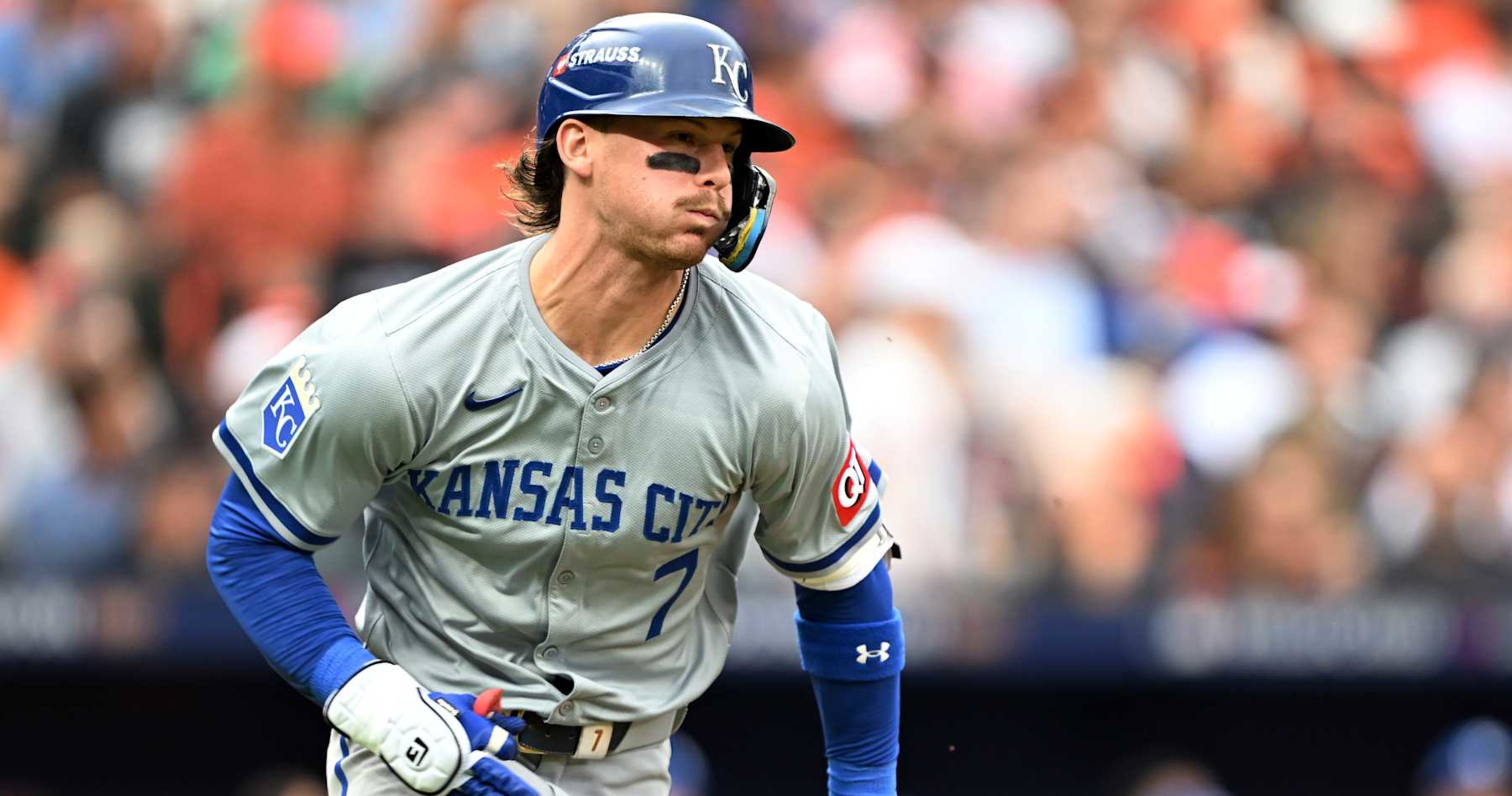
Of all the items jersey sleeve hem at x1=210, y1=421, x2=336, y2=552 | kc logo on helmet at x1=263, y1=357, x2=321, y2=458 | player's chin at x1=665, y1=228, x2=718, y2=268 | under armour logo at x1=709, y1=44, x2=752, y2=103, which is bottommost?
jersey sleeve hem at x1=210, y1=421, x2=336, y2=552

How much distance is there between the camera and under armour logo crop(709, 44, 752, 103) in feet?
9.26

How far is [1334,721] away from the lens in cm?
666

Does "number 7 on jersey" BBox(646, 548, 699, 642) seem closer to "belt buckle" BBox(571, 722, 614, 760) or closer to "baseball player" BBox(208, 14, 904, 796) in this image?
"baseball player" BBox(208, 14, 904, 796)

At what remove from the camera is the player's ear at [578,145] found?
2.86 m

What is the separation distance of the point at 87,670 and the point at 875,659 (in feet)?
13.1

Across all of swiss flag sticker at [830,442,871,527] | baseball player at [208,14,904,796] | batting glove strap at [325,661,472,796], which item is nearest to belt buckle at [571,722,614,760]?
baseball player at [208,14,904,796]

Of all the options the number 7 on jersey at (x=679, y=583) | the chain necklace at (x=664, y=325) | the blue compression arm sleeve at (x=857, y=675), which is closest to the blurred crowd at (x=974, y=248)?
the blue compression arm sleeve at (x=857, y=675)

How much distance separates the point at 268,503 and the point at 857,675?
962 millimetres

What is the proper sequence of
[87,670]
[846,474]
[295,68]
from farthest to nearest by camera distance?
1. [295,68]
2. [87,670]
3. [846,474]

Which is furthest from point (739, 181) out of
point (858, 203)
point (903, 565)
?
point (858, 203)

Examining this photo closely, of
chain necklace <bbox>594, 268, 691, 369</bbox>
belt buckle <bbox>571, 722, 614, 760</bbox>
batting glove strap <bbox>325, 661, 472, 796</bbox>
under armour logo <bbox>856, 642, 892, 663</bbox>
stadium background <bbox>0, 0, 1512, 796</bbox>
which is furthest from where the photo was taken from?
stadium background <bbox>0, 0, 1512, 796</bbox>

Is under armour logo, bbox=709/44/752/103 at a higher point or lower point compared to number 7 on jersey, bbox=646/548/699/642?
higher

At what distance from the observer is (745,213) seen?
2.94m

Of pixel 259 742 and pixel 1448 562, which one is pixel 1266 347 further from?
pixel 259 742
